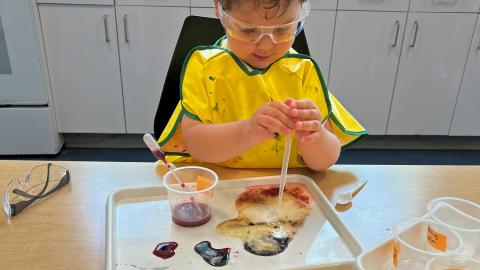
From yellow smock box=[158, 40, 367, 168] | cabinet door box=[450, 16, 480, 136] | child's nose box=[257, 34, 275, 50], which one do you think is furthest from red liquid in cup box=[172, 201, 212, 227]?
cabinet door box=[450, 16, 480, 136]

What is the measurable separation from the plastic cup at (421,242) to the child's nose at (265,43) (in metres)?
0.43

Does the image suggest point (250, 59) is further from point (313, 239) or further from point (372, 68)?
point (372, 68)

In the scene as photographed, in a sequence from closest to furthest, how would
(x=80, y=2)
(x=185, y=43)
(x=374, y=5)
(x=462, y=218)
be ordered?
(x=462, y=218), (x=185, y=43), (x=80, y=2), (x=374, y=5)

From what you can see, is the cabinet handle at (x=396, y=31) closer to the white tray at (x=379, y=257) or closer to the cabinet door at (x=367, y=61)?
the cabinet door at (x=367, y=61)

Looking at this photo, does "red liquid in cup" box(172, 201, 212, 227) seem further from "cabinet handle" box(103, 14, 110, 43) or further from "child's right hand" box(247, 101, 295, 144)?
"cabinet handle" box(103, 14, 110, 43)

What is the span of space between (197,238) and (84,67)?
6.55 feet

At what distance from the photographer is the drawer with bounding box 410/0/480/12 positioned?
7.84 feet

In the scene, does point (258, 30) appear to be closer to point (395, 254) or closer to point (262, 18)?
point (262, 18)

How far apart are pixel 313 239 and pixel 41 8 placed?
2157 millimetres

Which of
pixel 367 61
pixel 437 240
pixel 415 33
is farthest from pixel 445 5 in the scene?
pixel 437 240

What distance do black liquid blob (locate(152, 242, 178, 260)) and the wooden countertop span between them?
9cm

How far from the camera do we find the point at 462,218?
689mm

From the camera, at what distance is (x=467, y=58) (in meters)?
2.55

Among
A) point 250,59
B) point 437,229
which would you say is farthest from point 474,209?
point 250,59
